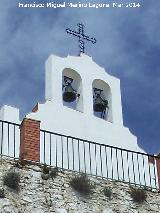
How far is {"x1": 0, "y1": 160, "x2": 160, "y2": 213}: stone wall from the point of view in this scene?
14.0 metres

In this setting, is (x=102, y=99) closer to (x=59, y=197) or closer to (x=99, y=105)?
(x=99, y=105)

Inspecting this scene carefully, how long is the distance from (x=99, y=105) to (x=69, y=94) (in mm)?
1197

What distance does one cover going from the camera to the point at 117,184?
15.7 m

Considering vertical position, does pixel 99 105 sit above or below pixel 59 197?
above

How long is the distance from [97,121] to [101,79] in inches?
63.5

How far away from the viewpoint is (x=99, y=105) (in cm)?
2100

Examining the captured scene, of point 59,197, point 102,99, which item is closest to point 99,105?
point 102,99

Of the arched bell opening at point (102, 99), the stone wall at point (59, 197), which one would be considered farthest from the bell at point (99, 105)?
the stone wall at point (59, 197)

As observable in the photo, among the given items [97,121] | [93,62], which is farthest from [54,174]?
[93,62]

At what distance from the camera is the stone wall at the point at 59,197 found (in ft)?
45.9

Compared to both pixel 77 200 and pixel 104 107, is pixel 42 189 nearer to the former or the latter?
pixel 77 200

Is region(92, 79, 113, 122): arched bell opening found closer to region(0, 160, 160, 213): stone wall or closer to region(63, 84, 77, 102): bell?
region(63, 84, 77, 102): bell

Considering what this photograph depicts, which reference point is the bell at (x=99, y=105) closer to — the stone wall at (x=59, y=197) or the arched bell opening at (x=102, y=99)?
the arched bell opening at (x=102, y=99)

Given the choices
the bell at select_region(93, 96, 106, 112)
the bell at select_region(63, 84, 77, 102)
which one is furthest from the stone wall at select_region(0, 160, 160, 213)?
the bell at select_region(93, 96, 106, 112)
